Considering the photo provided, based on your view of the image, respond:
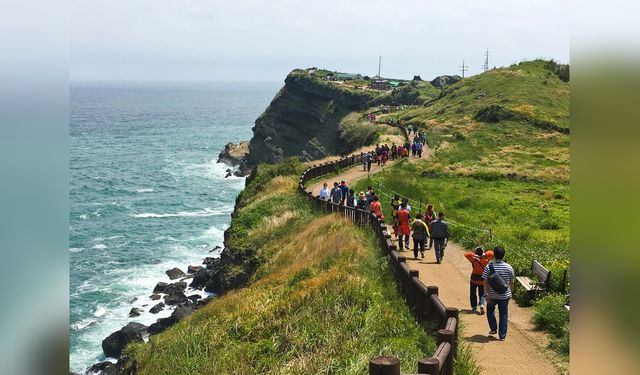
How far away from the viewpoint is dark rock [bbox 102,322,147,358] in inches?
1210

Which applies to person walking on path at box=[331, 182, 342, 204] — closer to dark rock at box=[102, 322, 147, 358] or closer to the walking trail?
the walking trail

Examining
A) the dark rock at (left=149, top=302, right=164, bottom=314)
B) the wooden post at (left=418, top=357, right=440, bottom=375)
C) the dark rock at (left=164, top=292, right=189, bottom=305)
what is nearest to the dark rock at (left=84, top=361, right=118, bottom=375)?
the dark rock at (left=149, top=302, right=164, bottom=314)

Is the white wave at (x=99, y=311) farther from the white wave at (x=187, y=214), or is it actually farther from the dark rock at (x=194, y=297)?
the white wave at (x=187, y=214)

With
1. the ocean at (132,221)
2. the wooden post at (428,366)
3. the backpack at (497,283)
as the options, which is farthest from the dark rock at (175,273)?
the wooden post at (428,366)

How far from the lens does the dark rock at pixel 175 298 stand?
37.1 meters

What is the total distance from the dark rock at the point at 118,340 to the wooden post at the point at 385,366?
2787 cm

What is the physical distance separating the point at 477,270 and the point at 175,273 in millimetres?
34086

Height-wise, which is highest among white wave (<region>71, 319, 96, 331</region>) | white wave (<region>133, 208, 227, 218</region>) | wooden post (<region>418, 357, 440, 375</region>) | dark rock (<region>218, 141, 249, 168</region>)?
wooden post (<region>418, 357, 440, 375</region>)

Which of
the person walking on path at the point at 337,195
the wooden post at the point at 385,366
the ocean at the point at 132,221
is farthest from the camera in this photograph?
the ocean at the point at 132,221

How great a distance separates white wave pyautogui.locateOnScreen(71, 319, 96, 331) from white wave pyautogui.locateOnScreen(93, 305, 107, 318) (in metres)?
0.79

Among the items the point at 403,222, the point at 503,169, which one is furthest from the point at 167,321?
the point at 503,169
